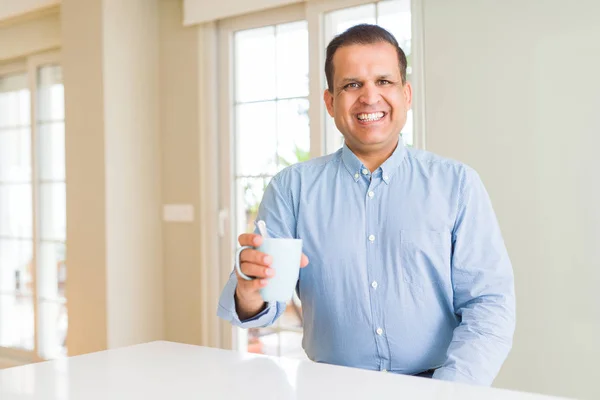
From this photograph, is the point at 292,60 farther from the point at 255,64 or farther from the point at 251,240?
the point at 251,240

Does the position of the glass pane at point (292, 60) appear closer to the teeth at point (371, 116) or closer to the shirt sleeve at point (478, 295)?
the teeth at point (371, 116)

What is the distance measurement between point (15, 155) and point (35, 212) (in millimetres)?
601

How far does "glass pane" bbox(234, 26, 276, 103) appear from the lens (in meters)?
3.49

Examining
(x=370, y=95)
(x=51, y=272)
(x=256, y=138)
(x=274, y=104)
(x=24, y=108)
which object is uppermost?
(x=24, y=108)

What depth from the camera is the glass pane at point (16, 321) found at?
465 centimetres

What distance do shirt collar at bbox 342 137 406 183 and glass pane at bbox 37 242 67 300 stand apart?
3368 millimetres

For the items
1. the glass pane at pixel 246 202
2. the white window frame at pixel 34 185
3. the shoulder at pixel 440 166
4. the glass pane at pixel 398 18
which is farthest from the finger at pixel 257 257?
the white window frame at pixel 34 185

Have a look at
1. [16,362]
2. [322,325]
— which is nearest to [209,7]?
[322,325]

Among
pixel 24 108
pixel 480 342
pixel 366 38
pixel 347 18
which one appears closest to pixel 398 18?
pixel 347 18

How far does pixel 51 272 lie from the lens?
4.44 m

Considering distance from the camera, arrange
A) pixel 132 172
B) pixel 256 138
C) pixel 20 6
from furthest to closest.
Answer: pixel 20 6 < pixel 132 172 < pixel 256 138

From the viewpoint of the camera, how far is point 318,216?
1524 mm

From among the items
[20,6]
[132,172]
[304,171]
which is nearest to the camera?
[304,171]

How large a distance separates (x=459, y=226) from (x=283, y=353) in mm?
2189
